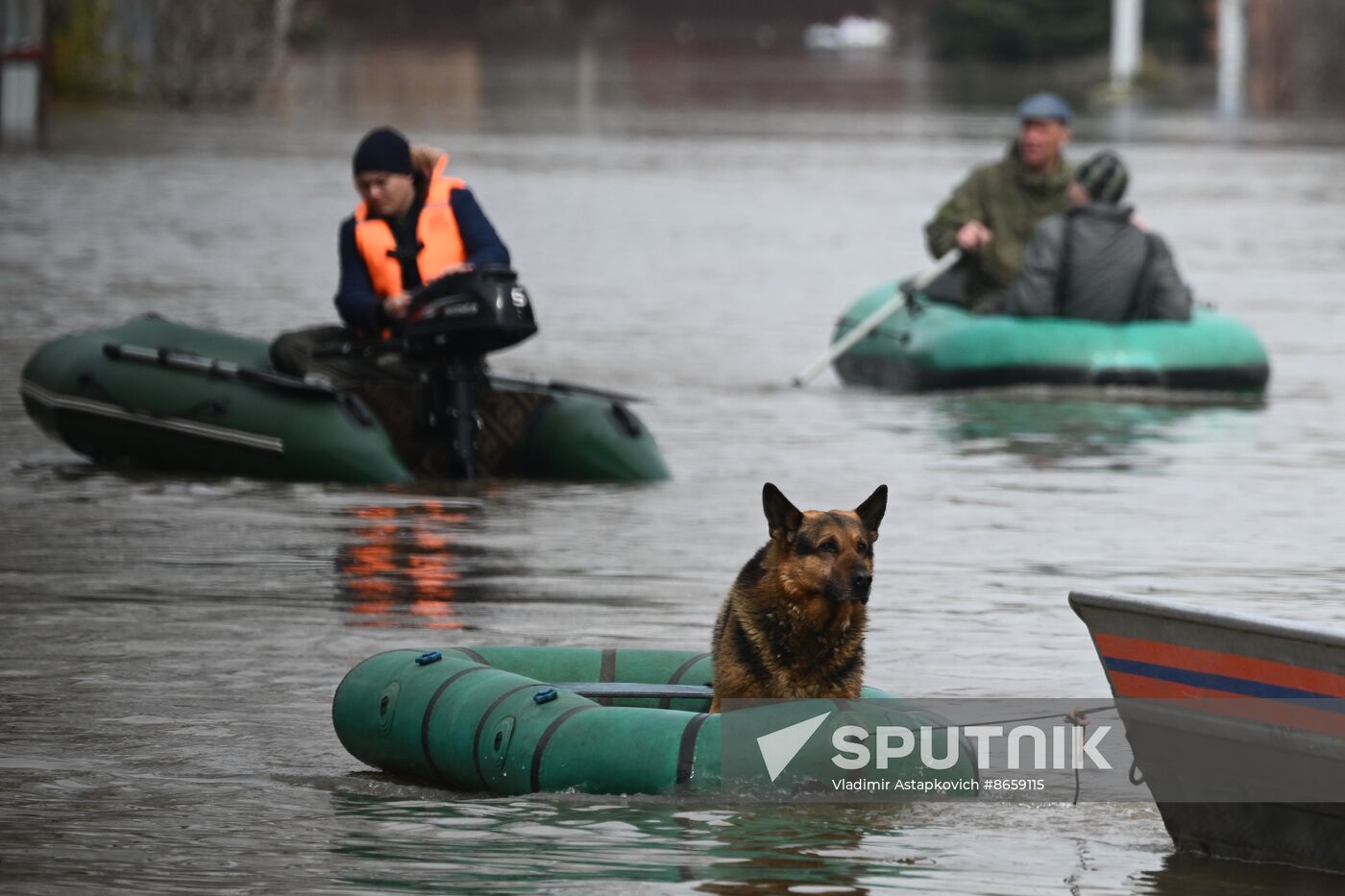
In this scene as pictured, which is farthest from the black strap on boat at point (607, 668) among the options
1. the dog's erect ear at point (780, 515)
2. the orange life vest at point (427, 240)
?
the orange life vest at point (427, 240)

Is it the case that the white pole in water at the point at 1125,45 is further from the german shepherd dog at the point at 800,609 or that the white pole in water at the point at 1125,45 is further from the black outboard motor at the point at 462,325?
the german shepherd dog at the point at 800,609

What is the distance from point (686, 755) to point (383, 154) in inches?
213

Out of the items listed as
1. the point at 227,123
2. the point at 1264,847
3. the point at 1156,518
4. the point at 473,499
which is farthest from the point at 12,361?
the point at 227,123

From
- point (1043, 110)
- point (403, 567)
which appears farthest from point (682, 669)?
point (1043, 110)

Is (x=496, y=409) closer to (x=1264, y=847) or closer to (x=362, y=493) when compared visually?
(x=362, y=493)

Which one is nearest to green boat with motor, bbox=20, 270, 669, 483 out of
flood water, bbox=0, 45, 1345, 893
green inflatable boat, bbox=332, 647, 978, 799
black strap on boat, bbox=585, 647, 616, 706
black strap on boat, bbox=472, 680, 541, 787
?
flood water, bbox=0, 45, 1345, 893

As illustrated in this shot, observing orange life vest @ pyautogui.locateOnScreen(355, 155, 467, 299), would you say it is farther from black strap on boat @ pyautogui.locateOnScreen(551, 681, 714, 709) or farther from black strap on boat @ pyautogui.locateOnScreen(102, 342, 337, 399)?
black strap on boat @ pyautogui.locateOnScreen(551, 681, 714, 709)

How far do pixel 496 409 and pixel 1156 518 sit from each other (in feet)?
10.1

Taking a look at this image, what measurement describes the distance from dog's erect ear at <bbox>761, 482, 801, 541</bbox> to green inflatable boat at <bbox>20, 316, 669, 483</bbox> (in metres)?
6.21

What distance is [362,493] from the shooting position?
1335 centimetres

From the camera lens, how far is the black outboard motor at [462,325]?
1240 cm

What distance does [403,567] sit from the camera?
37.9 feet

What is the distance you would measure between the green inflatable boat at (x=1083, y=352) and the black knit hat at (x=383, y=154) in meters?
5.36

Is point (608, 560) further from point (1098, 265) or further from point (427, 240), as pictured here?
point (1098, 265)
